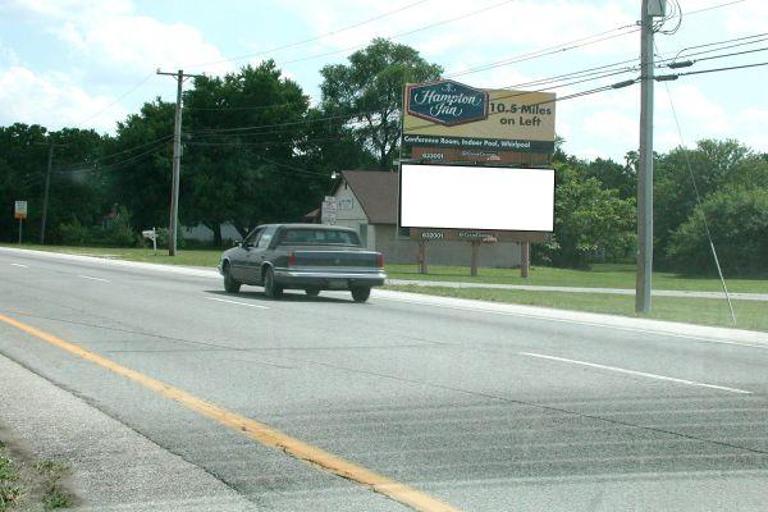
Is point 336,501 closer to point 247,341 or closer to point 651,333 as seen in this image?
point 247,341

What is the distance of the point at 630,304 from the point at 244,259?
10.1 meters

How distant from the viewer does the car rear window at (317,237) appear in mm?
22875

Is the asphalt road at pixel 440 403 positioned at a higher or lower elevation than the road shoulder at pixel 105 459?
higher

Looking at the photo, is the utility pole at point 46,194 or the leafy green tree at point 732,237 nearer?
the leafy green tree at point 732,237

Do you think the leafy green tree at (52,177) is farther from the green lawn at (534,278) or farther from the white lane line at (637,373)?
the white lane line at (637,373)

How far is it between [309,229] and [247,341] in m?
9.63

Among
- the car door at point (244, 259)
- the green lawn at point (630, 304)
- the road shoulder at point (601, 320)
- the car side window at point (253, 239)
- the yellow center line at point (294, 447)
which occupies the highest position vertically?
the car side window at point (253, 239)

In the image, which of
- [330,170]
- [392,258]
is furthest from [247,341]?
[330,170]

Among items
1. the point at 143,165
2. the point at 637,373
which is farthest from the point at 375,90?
the point at 637,373

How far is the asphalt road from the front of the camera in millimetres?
6195

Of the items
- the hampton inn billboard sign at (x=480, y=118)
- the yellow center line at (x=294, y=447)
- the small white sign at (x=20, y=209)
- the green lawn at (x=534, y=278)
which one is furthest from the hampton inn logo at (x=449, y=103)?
Answer: the small white sign at (x=20, y=209)

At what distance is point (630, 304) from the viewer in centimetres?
2605

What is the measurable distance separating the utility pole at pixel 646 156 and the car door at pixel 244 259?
8906 mm

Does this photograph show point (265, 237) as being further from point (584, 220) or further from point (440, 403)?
point (584, 220)
